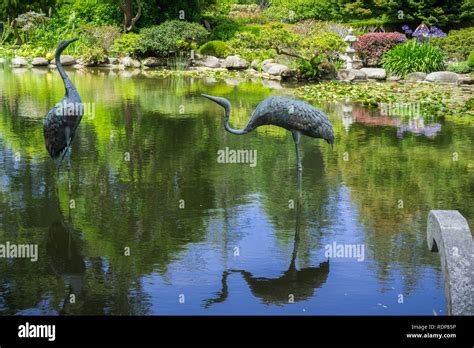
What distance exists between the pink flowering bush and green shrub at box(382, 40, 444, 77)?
1.52 meters

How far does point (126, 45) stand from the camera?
104 ft

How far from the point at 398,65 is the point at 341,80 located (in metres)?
2.26

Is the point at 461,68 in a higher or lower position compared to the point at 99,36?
lower

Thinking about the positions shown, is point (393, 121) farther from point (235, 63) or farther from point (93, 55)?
point (93, 55)

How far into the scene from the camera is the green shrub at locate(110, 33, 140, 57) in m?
31.4

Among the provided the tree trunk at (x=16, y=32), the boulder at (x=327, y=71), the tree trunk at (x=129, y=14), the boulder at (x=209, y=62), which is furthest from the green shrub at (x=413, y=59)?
the tree trunk at (x=16, y=32)

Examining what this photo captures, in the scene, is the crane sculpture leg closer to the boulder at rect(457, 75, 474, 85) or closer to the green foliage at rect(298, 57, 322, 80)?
the green foliage at rect(298, 57, 322, 80)

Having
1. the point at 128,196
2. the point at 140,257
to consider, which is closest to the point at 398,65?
the point at 128,196

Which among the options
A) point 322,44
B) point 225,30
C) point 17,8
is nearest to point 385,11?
point 225,30

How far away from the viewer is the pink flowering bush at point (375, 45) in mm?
27891

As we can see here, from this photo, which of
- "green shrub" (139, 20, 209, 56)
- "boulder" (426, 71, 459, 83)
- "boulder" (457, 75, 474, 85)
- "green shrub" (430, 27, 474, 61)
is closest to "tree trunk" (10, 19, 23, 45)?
"green shrub" (139, 20, 209, 56)

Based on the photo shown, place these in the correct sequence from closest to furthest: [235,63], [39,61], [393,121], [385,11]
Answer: [393,121] < [235,63] < [39,61] < [385,11]

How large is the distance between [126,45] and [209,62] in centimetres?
379
